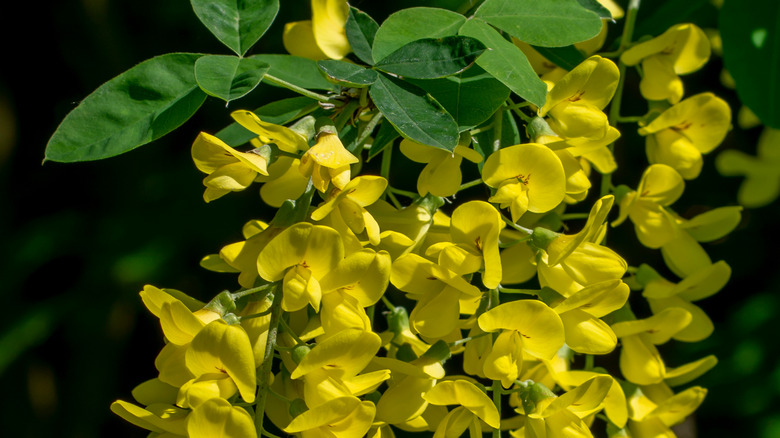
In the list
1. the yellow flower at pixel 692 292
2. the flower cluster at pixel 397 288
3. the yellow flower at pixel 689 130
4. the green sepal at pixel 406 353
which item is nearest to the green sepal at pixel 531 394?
the flower cluster at pixel 397 288

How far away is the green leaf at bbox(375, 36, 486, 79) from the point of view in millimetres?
646

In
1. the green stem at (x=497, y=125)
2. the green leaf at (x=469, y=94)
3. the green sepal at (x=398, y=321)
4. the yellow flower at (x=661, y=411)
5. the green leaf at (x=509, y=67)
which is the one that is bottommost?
the yellow flower at (x=661, y=411)

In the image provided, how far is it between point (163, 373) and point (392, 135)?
283 mm

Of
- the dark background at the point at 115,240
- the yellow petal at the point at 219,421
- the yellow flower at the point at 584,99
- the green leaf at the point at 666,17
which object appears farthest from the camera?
the dark background at the point at 115,240

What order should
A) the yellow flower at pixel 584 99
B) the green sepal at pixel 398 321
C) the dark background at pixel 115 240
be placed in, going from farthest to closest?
the dark background at pixel 115 240, the green sepal at pixel 398 321, the yellow flower at pixel 584 99

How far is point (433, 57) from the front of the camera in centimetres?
66

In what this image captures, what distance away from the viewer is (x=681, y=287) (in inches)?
33.1

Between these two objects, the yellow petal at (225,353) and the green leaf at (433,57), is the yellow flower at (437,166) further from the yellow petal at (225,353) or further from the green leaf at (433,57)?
the yellow petal at (225,353)

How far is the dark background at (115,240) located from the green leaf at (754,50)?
573 mm

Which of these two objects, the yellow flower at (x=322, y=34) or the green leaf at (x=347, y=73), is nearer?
the green leaf at (x=347, y=73)

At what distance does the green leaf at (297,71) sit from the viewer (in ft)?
2.72

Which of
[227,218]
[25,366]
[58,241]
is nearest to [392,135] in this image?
[227,218]

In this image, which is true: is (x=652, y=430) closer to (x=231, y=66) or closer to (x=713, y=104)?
(x=713, y=104)

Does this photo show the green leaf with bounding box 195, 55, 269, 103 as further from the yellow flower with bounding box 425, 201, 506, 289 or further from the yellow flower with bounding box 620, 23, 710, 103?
the yellow flower with bounding box 620, 23, 710, 103
